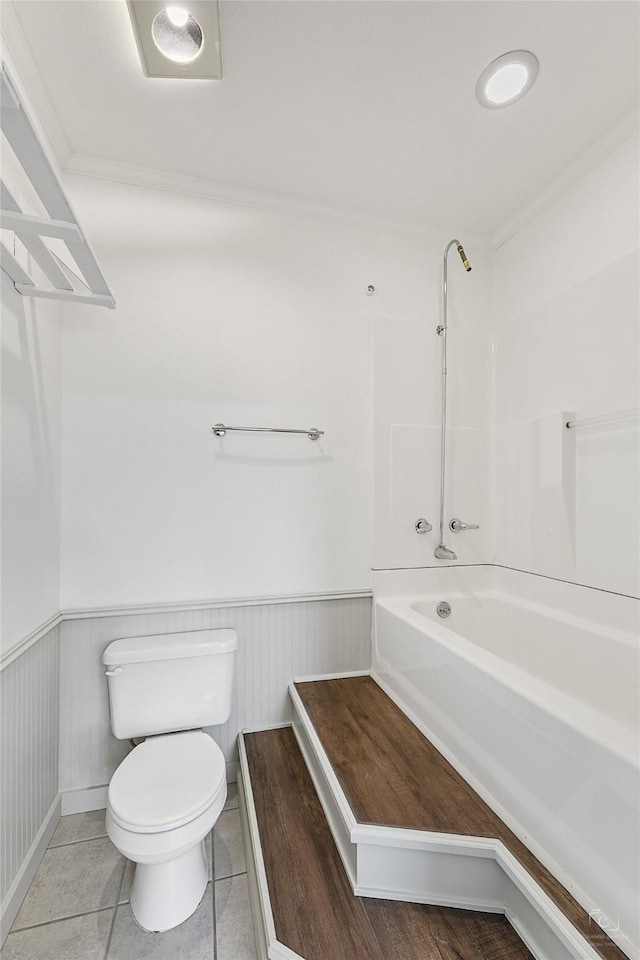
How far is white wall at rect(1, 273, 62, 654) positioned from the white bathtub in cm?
141

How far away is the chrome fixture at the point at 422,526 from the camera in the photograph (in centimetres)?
221

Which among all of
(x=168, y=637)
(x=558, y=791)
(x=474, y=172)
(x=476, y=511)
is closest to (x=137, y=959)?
(x=168, y=637)

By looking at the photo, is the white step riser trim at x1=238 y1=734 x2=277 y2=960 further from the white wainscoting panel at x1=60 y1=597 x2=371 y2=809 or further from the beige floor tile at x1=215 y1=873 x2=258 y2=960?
the white wainscoting panel at x1=60 y1=597 x2=371 y2=809

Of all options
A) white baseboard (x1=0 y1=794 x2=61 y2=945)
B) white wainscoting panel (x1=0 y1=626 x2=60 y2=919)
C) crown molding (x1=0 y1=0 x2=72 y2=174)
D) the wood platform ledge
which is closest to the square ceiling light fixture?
crown molding (x1=0 y1=0 x2=72 y2=174)

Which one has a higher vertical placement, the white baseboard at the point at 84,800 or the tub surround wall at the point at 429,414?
the tub surround wall at the point at 429,414

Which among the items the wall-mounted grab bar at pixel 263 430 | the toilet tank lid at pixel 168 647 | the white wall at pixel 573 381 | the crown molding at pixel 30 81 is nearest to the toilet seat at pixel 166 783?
the toilet tank lid at pixel 168 647

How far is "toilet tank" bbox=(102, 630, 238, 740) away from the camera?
164cm

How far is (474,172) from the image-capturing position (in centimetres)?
190

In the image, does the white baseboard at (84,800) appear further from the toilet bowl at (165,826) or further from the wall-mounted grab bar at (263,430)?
the wall-mounted grab bar at (263,430)

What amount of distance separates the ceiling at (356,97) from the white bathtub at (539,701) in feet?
6.00

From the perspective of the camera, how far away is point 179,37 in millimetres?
1317

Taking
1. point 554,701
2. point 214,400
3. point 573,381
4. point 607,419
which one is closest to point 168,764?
point 554,701

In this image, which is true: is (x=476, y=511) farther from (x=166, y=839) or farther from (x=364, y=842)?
(x=166, y=839)

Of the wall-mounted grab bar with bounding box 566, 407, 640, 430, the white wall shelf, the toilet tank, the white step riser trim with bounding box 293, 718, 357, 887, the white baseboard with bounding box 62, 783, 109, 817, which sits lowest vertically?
the white baseboard with bounding box 62, 783, 109, 817
